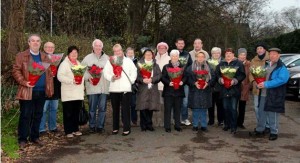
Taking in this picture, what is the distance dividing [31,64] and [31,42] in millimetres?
411

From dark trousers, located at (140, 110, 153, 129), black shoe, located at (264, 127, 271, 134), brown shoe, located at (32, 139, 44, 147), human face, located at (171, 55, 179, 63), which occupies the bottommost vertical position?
brown shoe, located at (32, 139, 44, 147)

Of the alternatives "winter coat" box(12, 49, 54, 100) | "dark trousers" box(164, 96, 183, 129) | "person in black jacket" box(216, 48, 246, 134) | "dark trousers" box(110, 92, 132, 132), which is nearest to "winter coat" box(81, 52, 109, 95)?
"dark trousers" box(110, 92, 132, 132)

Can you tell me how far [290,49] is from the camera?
2805 centimetres

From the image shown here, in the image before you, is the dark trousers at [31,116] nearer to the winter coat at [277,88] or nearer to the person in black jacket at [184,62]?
the person in black jacket at [184,62]

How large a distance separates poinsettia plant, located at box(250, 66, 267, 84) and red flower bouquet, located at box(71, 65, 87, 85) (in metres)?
3.52

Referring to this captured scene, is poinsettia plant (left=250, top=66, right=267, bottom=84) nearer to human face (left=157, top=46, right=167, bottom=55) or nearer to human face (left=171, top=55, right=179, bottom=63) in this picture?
human face (left=171, top=55, right=179, bottom=63)

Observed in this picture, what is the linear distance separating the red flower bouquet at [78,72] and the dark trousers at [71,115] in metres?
0.51

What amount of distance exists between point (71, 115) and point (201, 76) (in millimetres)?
2924

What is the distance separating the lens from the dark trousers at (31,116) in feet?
23.3

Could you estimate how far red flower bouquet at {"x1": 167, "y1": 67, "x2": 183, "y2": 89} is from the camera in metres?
8.55

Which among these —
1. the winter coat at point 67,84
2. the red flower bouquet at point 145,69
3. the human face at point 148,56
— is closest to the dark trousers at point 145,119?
the red flower bouquet at point 145,69

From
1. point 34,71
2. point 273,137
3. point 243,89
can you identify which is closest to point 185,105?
point 243,89

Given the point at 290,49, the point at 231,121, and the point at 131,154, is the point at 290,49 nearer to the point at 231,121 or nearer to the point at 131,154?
the point at 231,121

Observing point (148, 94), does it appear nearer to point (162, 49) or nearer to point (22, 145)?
point (162, 49)
